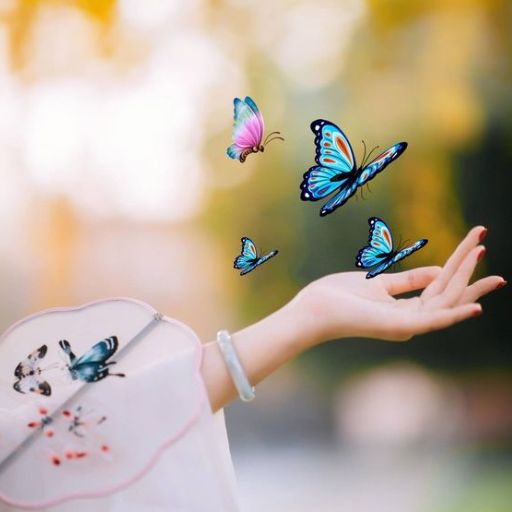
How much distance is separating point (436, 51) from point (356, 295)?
807 millimetres

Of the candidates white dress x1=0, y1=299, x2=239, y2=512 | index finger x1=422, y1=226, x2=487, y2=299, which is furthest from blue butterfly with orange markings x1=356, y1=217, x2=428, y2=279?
white dress x1=0, y1=299, x2=239, y2=512

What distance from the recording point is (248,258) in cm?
163

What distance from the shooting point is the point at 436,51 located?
1589 millimetres

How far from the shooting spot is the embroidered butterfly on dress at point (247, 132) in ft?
4.69

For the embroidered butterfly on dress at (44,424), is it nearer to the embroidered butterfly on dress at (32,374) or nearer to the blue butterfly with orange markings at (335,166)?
the embroidered butterfly on dress at (32,374)

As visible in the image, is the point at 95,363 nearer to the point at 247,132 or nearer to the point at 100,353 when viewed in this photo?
the point at 100,353

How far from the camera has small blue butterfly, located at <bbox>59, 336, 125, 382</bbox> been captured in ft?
3.36

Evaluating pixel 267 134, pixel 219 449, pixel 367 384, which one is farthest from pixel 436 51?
pixel 219 449

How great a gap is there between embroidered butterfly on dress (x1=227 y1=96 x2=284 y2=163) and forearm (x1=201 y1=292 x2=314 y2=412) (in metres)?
0.57

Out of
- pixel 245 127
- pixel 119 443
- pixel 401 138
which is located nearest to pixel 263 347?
pixel 119 443

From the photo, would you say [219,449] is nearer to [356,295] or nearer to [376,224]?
[356,295]

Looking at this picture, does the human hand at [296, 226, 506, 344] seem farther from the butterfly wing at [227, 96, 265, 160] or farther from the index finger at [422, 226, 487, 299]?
the butterfly wing at [227, 96, 265, 160]

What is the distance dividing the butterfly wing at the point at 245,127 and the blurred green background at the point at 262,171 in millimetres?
37

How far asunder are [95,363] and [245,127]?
24.6 inches
